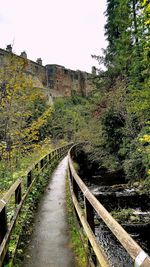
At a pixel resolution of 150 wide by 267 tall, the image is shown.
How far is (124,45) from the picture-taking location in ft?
61.7

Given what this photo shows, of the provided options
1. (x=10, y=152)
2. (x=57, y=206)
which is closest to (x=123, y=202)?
(x=57, y=206)

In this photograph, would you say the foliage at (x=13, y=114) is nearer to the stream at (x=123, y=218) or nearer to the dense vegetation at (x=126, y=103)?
the stream at (x=123, y=218)

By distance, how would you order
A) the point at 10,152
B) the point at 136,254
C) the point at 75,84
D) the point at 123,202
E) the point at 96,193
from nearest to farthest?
the point at 136,254 < the point at 10,152 < the point at 123,202 < the point at 96,193 < the point at 75,84

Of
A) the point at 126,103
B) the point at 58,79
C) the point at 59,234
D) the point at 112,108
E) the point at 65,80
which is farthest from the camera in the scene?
the point at 65,80

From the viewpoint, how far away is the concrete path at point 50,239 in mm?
3889

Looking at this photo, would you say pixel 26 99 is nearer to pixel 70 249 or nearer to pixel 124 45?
pixel 70 249

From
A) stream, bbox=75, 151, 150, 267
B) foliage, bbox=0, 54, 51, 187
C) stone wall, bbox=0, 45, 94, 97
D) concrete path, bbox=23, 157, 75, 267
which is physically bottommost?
stream, bbox=75, 151, 150, 267

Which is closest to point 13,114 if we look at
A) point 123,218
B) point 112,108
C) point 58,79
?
point 123,218

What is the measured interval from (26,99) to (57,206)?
5.18 metres

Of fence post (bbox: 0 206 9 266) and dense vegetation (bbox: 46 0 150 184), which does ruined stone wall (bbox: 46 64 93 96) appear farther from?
fence post (bbox: 0 206 9 266)

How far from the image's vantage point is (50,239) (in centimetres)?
473

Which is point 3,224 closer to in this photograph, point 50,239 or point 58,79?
point 50,239

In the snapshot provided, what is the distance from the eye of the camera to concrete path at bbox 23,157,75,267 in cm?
389

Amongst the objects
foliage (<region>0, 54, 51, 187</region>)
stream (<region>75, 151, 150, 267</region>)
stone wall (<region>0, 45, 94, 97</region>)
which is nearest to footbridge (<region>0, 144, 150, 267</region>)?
stream (<region>75, 151, 150, 267</region>)
